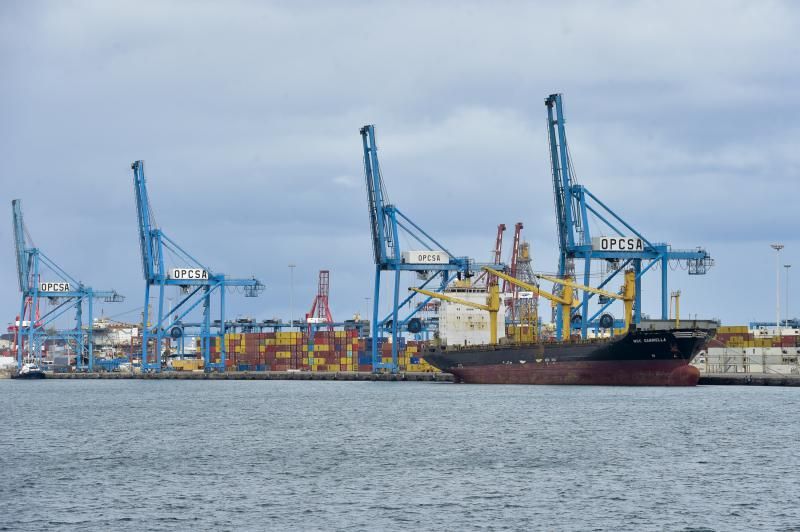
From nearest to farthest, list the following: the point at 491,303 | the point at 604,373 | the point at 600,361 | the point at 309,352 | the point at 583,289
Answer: the point at 600,361 → the point at 604,373 → the point at 583,289 → the point at 491,303 → the point at 309,352

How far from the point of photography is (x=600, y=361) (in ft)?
323

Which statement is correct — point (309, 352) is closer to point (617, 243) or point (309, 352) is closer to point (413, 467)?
point (617, 243)

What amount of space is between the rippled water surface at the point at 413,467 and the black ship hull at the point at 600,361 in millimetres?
14572

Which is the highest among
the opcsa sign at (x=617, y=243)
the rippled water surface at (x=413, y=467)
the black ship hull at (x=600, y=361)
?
the opcsa sign at (x=617, y=243)

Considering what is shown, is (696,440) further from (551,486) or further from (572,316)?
(572,316)

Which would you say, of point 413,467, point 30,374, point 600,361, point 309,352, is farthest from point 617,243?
point 30,374

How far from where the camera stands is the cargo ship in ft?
311

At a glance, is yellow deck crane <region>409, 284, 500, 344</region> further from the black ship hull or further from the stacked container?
the stacked container

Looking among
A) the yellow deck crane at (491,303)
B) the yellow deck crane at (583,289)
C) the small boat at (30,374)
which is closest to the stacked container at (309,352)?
the small boat at (30,374)

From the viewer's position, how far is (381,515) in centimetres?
3669

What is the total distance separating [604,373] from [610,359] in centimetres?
179

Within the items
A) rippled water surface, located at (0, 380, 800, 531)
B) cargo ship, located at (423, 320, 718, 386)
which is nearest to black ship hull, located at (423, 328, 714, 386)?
cargo ship, located at (423, 320, 718, 386)

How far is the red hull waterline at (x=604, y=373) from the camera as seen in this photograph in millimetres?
97250

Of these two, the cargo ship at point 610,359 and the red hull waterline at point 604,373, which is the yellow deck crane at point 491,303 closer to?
the cargo ship at point 610,359
